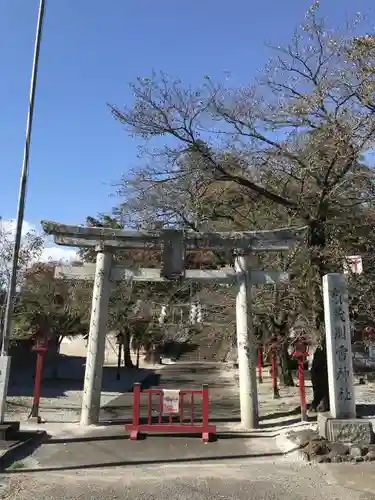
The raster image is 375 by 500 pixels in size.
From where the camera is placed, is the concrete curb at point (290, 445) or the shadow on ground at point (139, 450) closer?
the shadow on ground at point (139, 450)

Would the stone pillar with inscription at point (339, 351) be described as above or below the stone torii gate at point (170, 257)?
below

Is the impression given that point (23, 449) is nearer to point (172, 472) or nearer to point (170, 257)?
point (172, 472)

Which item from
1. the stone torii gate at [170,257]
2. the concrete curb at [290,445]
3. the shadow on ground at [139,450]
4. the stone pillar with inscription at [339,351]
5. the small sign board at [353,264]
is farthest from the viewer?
the stone torii gate at [170,257]

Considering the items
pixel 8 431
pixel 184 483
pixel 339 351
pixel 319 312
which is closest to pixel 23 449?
pixel 8 431

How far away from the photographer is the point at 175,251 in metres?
12.8

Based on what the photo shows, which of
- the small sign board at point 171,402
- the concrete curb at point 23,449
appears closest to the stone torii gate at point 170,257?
the small sign board at point 171,402

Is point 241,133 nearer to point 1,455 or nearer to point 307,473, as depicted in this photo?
point 307,473

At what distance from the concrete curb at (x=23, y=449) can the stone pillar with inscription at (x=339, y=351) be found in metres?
5.99

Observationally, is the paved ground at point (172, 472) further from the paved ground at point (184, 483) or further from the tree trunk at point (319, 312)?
the tree trunk at point (319, 312)

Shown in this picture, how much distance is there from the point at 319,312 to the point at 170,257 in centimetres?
436

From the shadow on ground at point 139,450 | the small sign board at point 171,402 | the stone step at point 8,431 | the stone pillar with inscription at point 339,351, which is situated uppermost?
the stone pillar with inscription at point 339,351

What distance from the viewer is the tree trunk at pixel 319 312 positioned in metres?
12.9

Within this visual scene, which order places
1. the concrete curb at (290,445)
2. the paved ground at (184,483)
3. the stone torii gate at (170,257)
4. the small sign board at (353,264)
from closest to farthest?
the paved ground at (184,483) < the concrete curb at (290,445) < the small sign board at (353,264) < the stone torii gate at (170,257)

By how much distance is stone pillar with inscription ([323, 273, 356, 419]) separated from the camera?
9.52 meters
